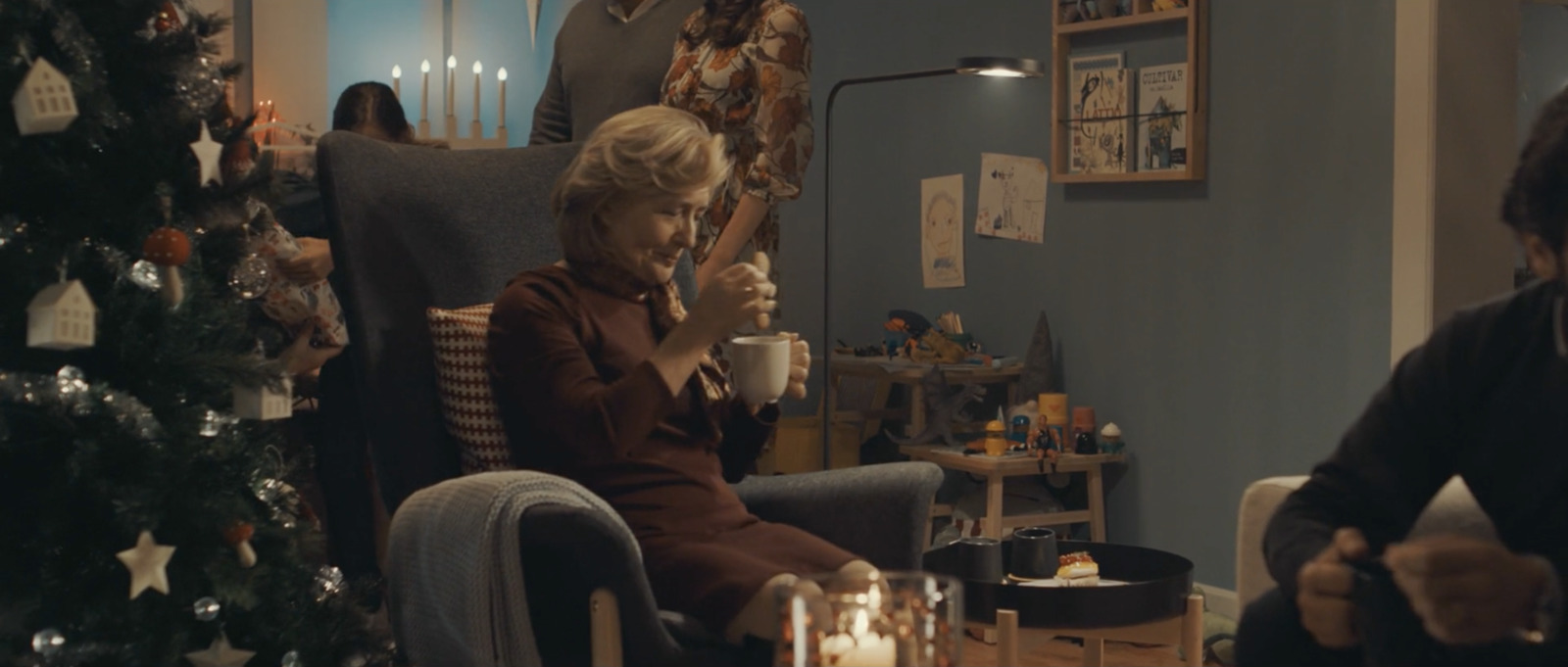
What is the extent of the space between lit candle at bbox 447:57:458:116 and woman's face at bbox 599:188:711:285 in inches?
130

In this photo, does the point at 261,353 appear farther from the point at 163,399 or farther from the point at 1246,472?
the point at 1246,472

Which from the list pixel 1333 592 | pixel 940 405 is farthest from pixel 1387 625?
pixel 940 405

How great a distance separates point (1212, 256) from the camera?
3891 millimetres

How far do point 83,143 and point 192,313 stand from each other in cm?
24

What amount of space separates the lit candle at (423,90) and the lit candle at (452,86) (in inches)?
2.9

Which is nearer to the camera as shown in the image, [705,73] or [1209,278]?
[705,73]

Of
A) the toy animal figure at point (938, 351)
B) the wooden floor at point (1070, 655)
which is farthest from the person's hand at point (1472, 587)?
the toy animal figure at point (938, 351)

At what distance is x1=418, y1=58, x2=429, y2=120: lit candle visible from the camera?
17.6ft

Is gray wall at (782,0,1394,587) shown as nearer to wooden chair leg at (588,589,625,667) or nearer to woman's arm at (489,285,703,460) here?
woman's arm at (489,285,703,460)

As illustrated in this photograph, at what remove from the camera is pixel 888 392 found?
486 centimetres

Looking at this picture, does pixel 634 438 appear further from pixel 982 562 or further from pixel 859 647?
pixel 859 647

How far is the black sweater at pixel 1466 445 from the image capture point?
4.68 ft

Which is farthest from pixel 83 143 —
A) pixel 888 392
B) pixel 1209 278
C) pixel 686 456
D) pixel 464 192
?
pixel 888 392

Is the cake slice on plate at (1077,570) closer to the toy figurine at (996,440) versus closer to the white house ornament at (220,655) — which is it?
the white house ornament at (220,655)
